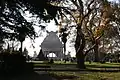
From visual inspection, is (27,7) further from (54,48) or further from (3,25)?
(54,48)

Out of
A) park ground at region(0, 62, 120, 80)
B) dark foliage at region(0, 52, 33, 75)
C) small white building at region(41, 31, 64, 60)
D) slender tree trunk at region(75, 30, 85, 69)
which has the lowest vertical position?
park ground at region(0, 62, 120, 80)

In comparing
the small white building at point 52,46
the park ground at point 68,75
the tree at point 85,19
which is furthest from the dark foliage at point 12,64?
the small white building at point 52,46

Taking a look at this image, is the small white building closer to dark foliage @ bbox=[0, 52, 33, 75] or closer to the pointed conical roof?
the pointed conical roof

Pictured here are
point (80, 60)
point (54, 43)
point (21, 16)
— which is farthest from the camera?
point (54, 43)

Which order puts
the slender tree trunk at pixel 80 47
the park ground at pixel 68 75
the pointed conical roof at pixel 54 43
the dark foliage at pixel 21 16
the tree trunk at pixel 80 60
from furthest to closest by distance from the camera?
1. the pointed conical roof at pixel 54 43
2. the tree trunk at pixel 80 60
3. the slender tree trunk at pixel 80 47
4. the dark foliage at pixel 21 16
5. the park ground at pixel 68 75

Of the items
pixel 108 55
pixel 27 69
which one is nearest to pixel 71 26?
pixel 27 69

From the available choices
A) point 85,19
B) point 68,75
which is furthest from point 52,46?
point 68,75

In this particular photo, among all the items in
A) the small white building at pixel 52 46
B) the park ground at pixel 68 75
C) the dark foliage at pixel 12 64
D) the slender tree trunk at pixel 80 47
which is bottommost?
the park ground at pixel 68 75

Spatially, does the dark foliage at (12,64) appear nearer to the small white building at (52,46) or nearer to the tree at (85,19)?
the tree at (85,19)

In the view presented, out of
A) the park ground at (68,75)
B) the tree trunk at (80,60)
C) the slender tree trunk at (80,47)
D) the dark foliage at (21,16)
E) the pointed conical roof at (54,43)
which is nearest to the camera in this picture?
the park ground at (68,75)

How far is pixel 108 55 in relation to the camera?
11719 centimetres

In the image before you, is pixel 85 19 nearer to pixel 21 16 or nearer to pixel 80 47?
pixel 80 47

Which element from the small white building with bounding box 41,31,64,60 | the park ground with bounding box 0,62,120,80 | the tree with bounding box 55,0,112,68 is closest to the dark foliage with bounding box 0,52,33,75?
the park ground with bounding box 0,62,120,80

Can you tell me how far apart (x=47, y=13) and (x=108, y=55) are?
96.1 meters
